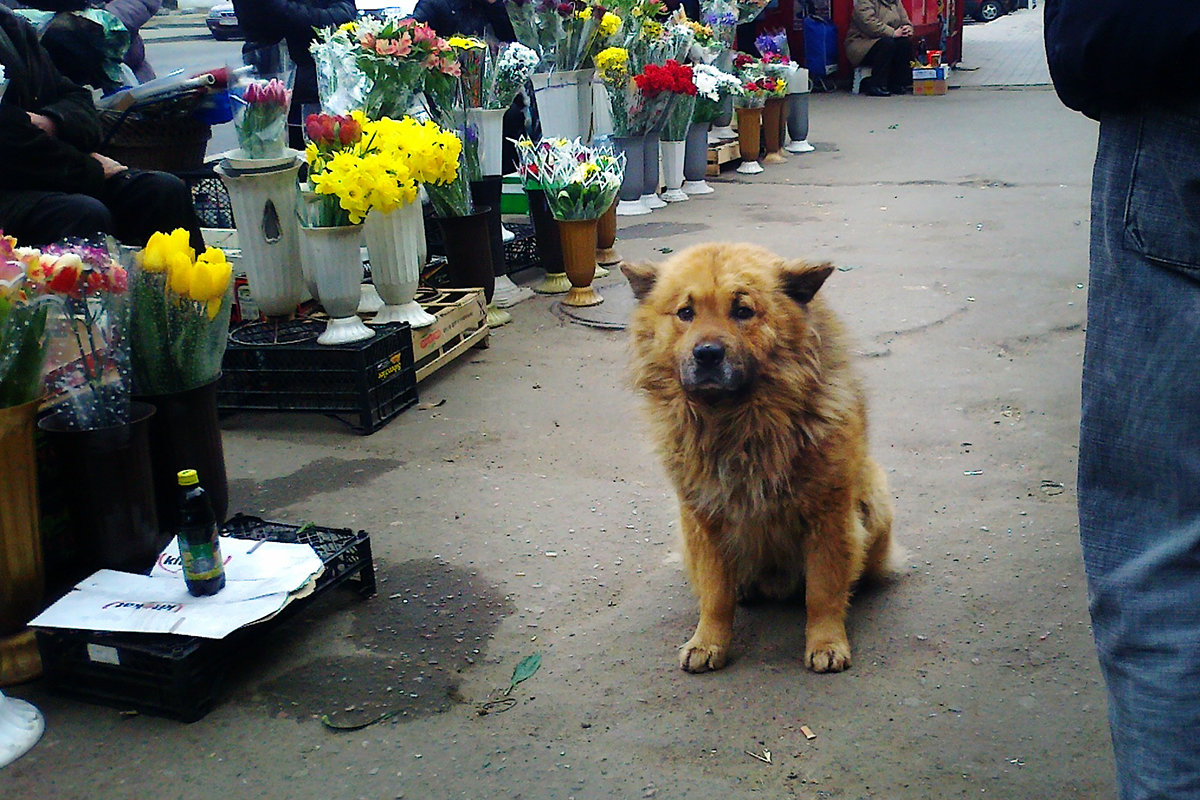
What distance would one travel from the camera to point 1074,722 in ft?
8.93

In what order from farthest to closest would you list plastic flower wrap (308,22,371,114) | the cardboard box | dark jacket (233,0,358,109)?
the cardboard box → dark jacket (233,0,358,109) → plastic flower wrap (308,22,371,114)

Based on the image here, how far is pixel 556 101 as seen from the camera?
8.59 metres

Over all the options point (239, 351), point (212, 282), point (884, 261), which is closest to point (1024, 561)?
point (212, 282)

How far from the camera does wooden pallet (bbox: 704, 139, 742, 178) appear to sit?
11141mm

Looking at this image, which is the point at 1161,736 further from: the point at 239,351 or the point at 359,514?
the point at 239,351

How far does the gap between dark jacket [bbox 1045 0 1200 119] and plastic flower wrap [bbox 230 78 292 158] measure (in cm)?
395

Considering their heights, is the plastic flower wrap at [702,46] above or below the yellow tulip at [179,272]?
above

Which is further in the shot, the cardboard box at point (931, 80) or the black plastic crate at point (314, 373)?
the cardboard box at point (931, 80)

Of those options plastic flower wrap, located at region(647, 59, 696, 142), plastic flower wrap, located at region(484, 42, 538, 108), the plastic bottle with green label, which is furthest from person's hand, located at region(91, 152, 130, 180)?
plastic flower wrap, located at region(647, 59, 696, 142)

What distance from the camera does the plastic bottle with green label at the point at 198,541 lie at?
9.73 ft

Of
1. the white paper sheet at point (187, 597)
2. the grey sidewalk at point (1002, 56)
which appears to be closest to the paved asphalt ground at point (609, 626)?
the white paper sheet at point (187, 597)

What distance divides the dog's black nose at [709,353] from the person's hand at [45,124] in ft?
10.9

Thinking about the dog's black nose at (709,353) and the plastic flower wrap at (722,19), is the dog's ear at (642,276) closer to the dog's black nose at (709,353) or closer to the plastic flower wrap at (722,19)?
the dog's black nose at (709,353)

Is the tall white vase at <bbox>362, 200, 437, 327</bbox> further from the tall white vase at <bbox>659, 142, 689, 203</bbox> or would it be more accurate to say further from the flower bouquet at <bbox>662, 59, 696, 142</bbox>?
the tall white vase at <bbox>659, 142, 689, 203</bbox>
